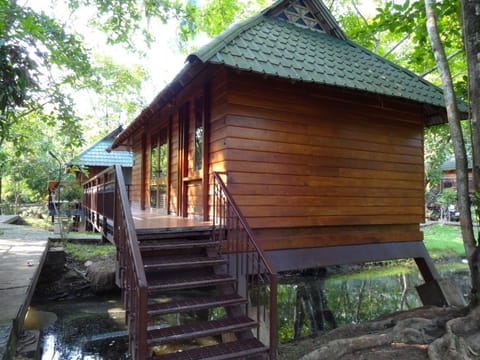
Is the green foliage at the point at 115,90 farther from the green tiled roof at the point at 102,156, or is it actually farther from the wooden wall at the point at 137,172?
the green tiled roof at the point at 102,156

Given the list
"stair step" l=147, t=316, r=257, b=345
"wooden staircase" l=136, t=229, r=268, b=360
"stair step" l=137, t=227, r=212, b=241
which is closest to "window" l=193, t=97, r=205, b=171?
"stair step" l=137, t=227, r=212, b=241

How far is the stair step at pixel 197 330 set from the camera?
3049 mm

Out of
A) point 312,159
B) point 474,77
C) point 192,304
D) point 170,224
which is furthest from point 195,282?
point 474,77

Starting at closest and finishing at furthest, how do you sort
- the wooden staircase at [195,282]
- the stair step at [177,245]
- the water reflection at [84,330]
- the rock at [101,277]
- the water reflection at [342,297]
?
the wooden staircase at [195,282] → the stair step at [177,245] → the water reflection at [84,330] → the water reflection at [342,297] → the rock at [101,277]

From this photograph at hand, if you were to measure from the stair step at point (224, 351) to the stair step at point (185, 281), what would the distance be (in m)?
0.64

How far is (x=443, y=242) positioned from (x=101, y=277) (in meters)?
13.1

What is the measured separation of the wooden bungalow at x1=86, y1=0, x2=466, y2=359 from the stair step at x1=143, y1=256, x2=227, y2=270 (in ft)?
0.05

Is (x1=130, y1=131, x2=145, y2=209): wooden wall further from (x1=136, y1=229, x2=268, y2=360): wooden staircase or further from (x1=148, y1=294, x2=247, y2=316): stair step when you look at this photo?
(x1=148, y1=294, x2=247, y2=316): stair step

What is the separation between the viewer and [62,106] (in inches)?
234

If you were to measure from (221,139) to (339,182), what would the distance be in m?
2.28

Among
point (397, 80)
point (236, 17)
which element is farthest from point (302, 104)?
point (236, 17)

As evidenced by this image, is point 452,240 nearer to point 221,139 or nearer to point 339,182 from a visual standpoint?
point 339,182

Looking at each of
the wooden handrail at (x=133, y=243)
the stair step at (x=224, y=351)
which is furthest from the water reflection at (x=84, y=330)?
the wooden handrail at (x=133, y=243)

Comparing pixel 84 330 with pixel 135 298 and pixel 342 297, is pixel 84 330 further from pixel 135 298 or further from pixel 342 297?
pixel 342 297
